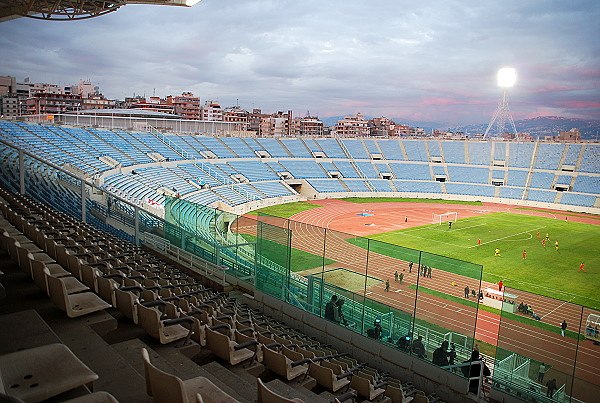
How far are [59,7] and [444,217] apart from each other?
34.3m

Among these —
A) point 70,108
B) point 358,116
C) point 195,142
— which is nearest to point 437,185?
point 195,142

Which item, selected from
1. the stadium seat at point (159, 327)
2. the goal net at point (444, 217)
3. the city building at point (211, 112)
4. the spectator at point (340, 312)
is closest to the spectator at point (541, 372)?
the spectator at point (340, 312)

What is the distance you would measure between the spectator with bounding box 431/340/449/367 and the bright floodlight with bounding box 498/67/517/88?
67.8m

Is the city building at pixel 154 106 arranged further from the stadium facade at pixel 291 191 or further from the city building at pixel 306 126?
the stadium facade at pixel 291 191

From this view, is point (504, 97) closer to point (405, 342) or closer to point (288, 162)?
point (288, 162)

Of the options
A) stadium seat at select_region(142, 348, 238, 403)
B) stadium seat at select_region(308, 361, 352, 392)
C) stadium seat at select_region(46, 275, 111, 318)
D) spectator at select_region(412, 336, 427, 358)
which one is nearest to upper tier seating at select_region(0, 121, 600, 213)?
spectator at select_region(412, 336, 427, 358)

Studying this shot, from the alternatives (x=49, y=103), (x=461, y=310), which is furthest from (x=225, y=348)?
(x=49, y=103)

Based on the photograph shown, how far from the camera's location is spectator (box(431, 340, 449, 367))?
25.9ft

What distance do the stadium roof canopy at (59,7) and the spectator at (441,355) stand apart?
16.4 meters

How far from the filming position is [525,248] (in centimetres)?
3058

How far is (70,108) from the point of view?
10425cm

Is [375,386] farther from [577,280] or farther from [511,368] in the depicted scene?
[577,280]

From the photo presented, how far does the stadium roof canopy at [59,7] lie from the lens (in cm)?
1586

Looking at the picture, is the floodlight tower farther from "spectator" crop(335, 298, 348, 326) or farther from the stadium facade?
"spectator" crop(335, 298, 348, 326)
